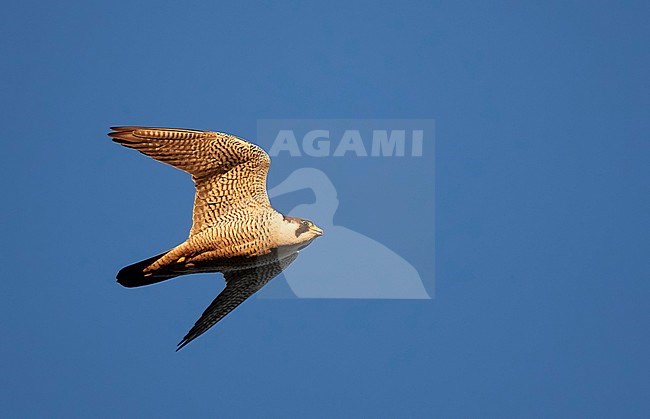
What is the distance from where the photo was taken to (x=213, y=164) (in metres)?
8.40

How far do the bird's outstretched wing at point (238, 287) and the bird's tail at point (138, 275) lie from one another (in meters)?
0.87

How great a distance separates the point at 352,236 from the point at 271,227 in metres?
1.48

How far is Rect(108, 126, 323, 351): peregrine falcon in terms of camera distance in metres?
8.23

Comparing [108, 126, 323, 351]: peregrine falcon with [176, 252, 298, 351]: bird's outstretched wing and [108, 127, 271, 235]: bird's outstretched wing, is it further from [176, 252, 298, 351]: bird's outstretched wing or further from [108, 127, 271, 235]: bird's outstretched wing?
[176, 252, 298, 351]: bird's outstretched wing

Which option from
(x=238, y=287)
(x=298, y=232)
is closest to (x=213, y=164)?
(x=298, y=232)

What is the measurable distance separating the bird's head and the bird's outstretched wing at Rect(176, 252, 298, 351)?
2.61 feet

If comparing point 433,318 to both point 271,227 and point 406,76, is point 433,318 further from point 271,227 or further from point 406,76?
point 406,76

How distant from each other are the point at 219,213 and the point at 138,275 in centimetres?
89

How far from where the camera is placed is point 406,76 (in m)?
72.8

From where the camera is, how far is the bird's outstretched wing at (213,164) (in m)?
8.27
